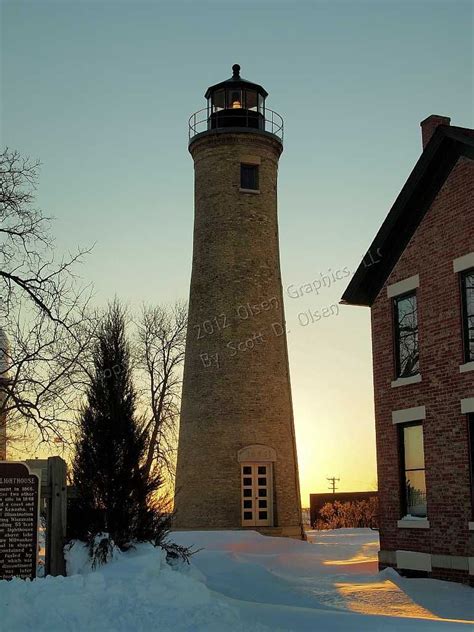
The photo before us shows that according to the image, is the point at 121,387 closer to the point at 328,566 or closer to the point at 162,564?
the point at 162,564

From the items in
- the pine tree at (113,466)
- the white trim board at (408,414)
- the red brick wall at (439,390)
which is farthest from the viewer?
the white trim board at (408,414)

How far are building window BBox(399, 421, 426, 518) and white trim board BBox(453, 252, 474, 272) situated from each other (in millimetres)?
3638

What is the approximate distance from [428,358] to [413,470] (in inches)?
102

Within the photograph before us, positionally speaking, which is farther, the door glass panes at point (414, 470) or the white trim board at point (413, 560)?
the door glass panes at point (414, 470)

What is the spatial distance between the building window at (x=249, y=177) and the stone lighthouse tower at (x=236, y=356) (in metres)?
0.04

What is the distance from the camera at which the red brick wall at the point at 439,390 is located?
A: 17.6 m

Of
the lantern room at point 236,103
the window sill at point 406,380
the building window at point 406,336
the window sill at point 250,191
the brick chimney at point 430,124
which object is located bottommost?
the window sill at point 406,380

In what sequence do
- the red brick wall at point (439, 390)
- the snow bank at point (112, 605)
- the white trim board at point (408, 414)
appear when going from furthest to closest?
the white trim board at point (408, 414)
the red brick wall at point (439, 390)
the snow bank at point (112, 605)

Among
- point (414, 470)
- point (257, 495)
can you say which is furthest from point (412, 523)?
point (257, 495)

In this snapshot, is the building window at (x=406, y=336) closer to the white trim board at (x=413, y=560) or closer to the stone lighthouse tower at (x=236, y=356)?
the white trim board at (x=413, y=560)

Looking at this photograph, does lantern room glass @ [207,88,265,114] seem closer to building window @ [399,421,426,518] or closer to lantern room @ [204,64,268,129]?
lantern room @ [204,64,268,129]

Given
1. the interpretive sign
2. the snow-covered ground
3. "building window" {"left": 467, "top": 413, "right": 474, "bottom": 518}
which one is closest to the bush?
the snow-covered ground

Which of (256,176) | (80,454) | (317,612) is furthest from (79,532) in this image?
(256,176)

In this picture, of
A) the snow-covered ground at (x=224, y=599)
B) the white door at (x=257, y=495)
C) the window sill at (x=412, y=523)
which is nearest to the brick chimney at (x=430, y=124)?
the window sill at (x=412, y=523)
